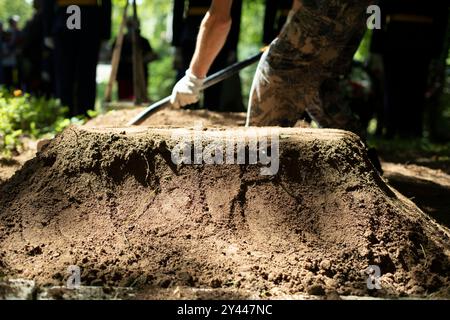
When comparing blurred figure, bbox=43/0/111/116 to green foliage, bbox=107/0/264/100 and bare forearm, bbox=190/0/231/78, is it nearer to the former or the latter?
bare forearm, bbox=190/0/231/78

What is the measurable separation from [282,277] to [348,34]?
1.87 metres

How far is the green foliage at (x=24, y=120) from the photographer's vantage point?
514cm

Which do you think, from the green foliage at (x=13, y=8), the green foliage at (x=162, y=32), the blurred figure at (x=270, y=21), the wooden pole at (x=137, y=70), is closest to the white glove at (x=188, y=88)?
the wooden pole at (x=137, y=70)

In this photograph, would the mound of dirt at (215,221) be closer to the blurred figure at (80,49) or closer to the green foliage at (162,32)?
the blurred figure at (80,49)

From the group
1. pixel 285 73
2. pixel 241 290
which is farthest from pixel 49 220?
pixel 285 73

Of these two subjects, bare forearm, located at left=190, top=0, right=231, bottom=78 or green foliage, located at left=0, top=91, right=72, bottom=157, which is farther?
green foliage, located at left=0, top=91, right=72, bottom=157

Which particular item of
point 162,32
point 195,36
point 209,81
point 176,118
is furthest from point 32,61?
point 162,32

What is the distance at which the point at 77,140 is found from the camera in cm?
314

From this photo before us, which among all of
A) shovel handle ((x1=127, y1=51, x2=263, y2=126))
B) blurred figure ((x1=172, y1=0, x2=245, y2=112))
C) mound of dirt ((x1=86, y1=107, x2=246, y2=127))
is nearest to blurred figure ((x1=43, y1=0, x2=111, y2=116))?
blurred figure ((x1=172, y1=0, x2=245, y2=112))

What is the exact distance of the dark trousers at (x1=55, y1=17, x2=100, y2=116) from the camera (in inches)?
274

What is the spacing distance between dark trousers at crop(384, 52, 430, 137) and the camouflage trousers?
13.9 feet

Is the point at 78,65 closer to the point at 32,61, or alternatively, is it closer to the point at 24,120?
the point at 24,120

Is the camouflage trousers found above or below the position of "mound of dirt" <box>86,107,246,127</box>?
above

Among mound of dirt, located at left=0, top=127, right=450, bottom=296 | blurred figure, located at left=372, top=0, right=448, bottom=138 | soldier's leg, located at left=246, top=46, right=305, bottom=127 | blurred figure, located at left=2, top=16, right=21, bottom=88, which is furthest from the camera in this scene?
blurred figure, located at left=2, top=16, right=21, bottom=88
